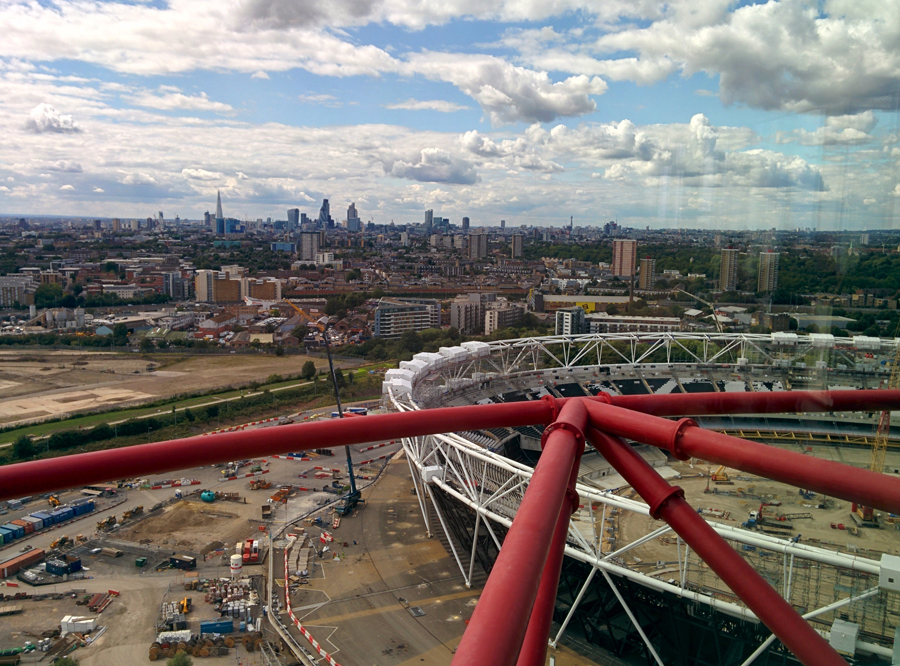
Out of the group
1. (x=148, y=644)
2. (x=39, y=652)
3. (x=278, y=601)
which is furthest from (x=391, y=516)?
(x=39, y=652)

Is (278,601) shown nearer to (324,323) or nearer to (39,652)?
(39,652)

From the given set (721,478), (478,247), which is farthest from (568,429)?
(478,247)

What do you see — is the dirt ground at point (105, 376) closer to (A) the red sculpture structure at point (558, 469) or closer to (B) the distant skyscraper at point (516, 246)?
(A) the red sculpture structure at point (558, 469)

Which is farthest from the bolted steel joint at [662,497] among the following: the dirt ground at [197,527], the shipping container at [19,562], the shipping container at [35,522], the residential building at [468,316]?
the residential building at [468,316]

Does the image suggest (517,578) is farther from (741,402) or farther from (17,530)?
(17,530)

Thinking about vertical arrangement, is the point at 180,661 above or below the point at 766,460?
below

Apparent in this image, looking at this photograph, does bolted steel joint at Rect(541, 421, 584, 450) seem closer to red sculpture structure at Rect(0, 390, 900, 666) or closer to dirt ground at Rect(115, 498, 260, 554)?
red sculpture structure at Rect(0, 390, 900, 666)

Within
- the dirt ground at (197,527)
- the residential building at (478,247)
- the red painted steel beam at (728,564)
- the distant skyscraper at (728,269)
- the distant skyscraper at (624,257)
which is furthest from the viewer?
the residential building at (478,247)

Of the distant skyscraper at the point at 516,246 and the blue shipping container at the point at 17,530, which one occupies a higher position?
the distant skyscraper at the point at 516,246
